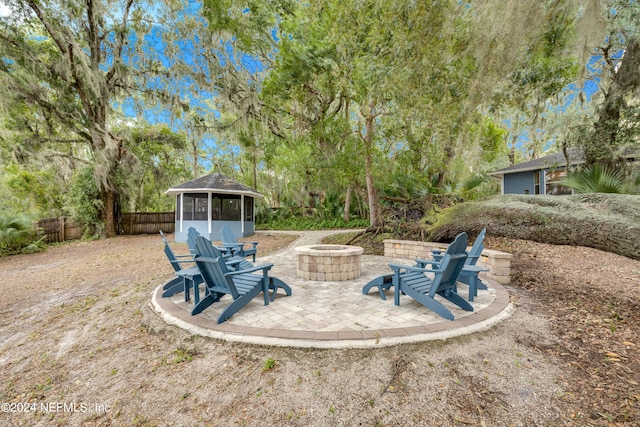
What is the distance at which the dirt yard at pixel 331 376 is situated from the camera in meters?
1.70

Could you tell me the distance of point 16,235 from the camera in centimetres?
841

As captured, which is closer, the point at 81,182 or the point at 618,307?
the point at 618,307

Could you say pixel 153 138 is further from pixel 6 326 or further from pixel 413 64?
pixel 413 64

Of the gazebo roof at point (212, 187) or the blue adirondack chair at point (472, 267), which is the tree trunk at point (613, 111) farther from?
the gazebo roof at point (212, 187)

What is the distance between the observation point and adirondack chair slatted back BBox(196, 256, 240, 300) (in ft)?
8.96

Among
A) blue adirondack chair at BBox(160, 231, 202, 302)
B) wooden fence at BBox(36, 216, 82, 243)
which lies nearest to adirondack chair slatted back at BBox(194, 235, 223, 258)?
blue adirondack chair at BBox(160, 231, 202, 302)

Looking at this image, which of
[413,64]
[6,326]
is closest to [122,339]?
[6,326]

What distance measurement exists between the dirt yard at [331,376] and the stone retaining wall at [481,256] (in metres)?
0.82

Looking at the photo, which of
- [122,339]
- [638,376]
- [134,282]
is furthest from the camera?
[134,282]

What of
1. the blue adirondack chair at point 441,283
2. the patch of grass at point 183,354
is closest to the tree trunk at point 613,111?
the blue adirondack chair at point 441,283

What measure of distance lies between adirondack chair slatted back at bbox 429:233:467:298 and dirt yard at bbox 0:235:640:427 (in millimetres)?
550

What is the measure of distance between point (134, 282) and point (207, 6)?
8.87 meters

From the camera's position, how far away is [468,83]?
4465 millimetres

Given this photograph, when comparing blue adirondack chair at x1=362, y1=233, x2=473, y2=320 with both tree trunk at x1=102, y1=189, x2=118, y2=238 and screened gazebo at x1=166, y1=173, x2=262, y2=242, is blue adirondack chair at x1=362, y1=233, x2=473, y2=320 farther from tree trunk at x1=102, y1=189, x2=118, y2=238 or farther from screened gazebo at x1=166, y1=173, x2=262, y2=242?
tree trunk at x1=102, y1=189, x2=118, y2=238
